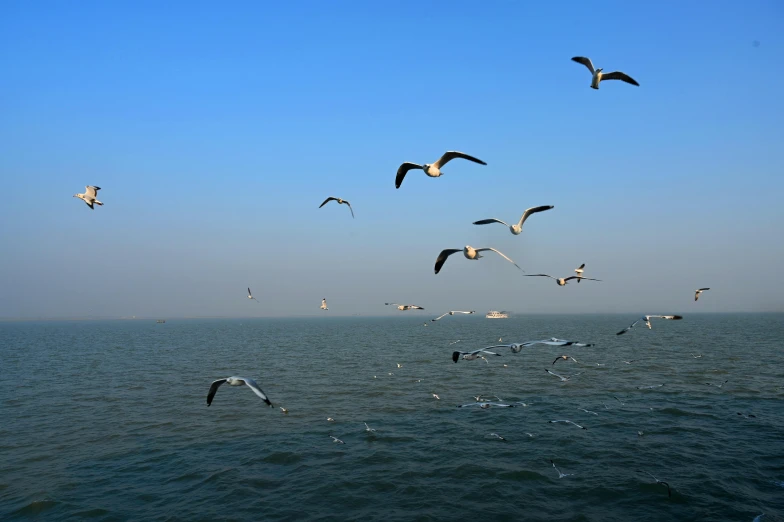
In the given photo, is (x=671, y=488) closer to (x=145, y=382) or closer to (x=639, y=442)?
(x=639, y=442)

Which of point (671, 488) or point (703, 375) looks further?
point (703, 375)

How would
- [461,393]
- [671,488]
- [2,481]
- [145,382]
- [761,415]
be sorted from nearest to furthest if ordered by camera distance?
[671,488] → [2,481] → [761,415] → [461,393] → [145,382]

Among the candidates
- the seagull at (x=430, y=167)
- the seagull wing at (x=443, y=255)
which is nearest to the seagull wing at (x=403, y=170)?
the seagull at (x=430, y=167)

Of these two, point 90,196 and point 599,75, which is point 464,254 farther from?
point 90,196

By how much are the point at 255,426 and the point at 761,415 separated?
81.8 ft

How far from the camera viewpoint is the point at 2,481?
16.1 metres

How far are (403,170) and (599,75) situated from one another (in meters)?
6.75

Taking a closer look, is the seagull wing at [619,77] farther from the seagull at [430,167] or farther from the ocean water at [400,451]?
the ocean water at [400,451]

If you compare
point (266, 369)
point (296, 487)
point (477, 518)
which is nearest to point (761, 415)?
point (477, 518)

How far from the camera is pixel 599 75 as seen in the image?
45.2ft

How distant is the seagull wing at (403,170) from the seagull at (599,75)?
6.06m

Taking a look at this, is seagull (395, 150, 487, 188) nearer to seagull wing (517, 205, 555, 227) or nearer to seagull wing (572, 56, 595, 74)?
seagull wing (517, 205, 555, 227)

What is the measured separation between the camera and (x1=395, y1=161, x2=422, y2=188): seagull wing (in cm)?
1330

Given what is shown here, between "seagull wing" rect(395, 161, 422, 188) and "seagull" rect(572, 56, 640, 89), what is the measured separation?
239 inches
